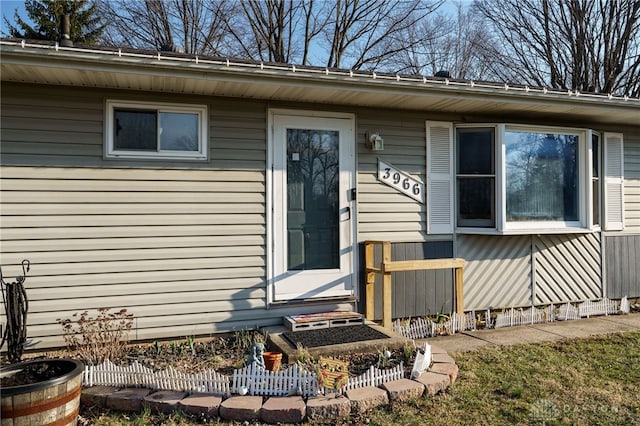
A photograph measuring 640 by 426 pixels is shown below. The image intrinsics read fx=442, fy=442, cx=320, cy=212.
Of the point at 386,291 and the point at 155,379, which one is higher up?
the point at 386,291

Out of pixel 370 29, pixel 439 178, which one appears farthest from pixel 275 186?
pixel 370 29

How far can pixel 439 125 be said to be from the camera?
4977 millimetres

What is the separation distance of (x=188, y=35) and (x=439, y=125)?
1074 centimetres

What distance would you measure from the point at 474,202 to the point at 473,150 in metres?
0.60

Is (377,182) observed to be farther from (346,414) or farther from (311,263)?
(346,414)

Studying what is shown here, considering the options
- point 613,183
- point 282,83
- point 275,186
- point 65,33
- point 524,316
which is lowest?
point 524,316

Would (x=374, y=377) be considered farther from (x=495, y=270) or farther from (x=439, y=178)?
(x=495, y=270)

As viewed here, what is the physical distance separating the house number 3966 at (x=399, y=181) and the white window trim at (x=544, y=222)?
55 centimetres

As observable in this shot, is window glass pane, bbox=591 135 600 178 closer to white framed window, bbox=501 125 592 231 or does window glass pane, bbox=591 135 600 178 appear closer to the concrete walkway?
white framed window, bbox=501 125 592 231

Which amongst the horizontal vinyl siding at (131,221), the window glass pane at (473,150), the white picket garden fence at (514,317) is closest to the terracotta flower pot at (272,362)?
the horizontal vinyl siding at (131,221)

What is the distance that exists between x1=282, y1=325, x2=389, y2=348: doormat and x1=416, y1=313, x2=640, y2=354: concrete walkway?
655 millimetres

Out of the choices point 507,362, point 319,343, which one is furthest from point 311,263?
point 507,362

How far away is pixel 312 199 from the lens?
14.9 feet

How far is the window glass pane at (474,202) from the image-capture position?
5.03 meters
